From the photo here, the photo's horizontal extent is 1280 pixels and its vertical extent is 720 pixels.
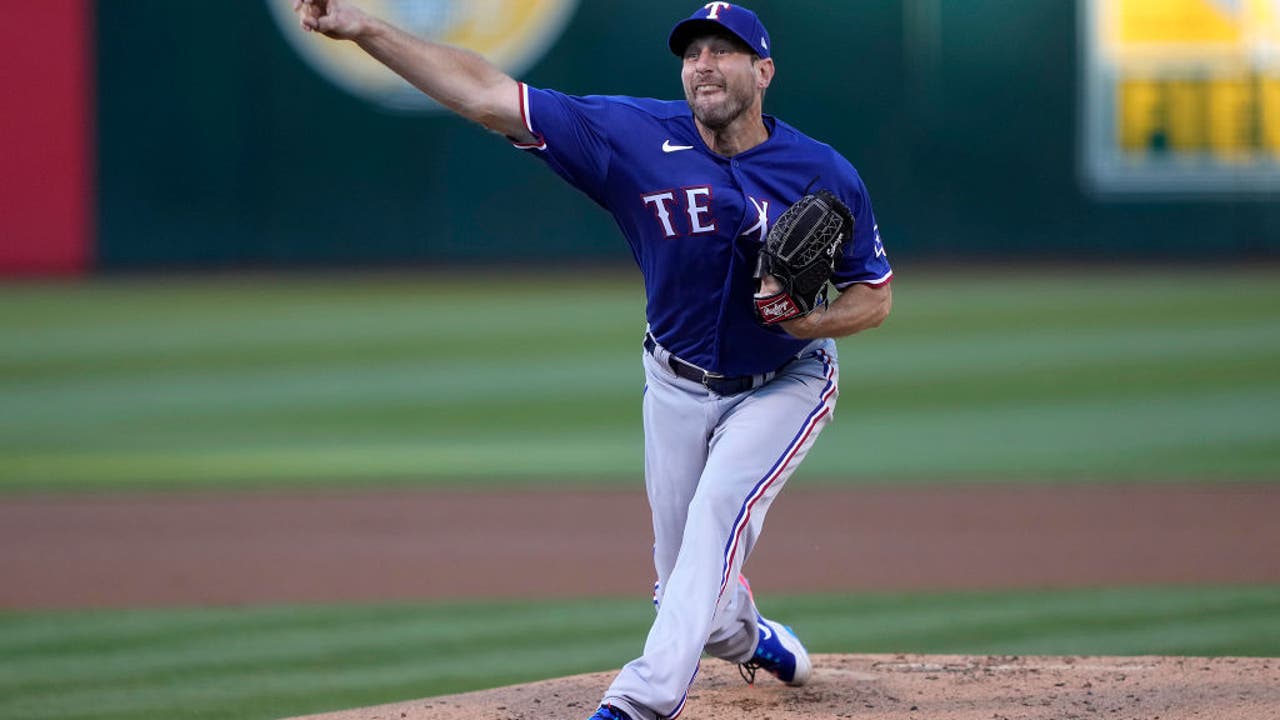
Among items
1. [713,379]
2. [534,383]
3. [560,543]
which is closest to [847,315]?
[713,379]

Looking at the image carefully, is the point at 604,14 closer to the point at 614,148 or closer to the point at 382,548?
the point at 382,548

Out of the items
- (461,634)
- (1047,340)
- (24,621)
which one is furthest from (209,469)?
(1047,340)

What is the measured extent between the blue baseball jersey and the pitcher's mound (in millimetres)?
989

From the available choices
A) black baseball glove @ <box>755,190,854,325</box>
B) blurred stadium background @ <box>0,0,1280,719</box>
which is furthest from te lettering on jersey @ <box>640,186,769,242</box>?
blurred stadium background @ <box>0,0,1280,719</box>

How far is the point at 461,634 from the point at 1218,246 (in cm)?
1578

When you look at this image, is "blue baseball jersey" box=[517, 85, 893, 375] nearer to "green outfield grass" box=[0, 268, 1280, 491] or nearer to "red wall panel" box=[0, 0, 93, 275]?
"green outfield grass" box=[0, 268, 1280, 491]

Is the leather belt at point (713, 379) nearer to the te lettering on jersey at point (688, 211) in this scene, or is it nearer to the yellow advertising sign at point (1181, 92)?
the te lettering on jersey at point (688, 211)

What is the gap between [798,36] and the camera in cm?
1970

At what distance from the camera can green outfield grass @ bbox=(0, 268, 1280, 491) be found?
9789 mm

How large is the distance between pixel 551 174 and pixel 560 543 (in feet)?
39.8

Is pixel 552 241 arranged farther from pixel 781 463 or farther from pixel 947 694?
pixel 781 463

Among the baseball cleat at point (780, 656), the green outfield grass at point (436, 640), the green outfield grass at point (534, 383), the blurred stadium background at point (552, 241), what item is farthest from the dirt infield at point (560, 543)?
the baseball cleat at point (780, 656)

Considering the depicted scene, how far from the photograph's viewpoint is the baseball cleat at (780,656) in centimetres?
486

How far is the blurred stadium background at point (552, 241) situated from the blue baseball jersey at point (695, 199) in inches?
206
